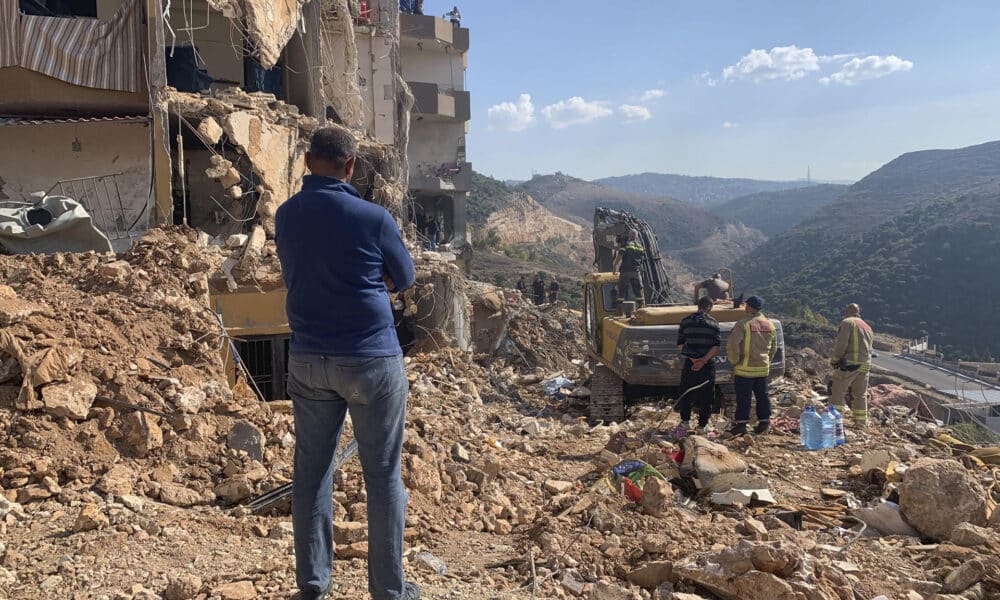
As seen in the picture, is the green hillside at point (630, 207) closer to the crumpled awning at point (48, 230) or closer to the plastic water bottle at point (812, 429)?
the crumpled awning at point (48, 230)

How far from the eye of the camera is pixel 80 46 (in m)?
11.6

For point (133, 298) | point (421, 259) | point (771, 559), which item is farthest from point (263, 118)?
point (771, 559)

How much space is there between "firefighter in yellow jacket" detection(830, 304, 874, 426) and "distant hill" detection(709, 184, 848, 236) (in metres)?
128

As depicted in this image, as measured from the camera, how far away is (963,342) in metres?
46.4

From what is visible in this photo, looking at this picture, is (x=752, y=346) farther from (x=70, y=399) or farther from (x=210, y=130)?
(x=210, y=130)

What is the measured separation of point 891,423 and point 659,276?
13.8ft

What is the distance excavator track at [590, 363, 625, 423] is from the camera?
385 inches

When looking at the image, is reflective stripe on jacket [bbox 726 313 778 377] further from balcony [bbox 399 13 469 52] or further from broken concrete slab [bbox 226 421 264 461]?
balcony [bbox 399 13 469 52]

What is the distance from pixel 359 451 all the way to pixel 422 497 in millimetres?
1729

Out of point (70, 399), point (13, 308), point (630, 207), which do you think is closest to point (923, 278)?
point (630, 207)

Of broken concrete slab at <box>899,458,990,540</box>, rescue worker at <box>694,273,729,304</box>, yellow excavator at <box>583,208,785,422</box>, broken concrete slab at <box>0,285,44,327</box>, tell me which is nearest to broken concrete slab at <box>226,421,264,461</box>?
broken concrete slab at <box>0,285,44,327</box>

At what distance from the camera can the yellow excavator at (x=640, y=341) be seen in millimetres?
8977

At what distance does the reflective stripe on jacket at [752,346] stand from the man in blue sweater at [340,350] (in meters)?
5.38

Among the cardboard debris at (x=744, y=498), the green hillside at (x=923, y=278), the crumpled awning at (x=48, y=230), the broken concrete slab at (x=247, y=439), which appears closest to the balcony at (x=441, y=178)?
the crumpled awning at (x=48, y=230)
